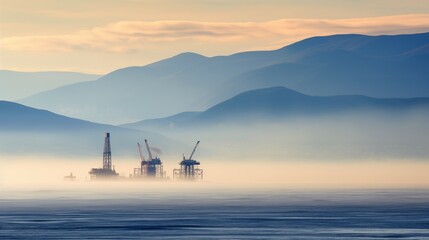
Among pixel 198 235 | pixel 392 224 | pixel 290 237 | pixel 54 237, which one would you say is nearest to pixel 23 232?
pixel 54 237

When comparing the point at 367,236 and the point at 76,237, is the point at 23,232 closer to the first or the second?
the point at 76,237

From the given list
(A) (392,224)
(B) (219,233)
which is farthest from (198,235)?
(A) (392,224)

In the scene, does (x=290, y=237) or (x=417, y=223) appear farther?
(x=417, y=223)

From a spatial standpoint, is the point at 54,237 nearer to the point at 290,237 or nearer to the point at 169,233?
the point at 169,233

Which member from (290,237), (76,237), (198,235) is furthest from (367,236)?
(76,237)

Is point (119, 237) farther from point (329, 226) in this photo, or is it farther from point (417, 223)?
point (417, 223)

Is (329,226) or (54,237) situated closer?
(54,237)

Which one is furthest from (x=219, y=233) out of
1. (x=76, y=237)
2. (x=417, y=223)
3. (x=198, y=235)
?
(x=417, y=223)
